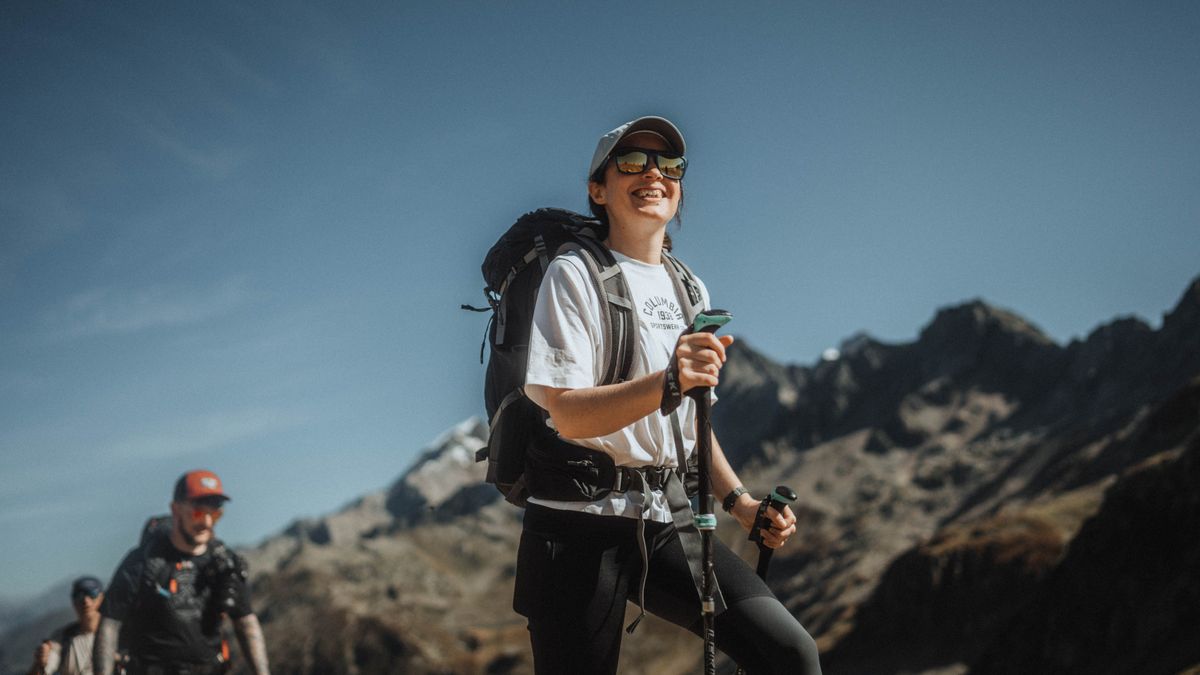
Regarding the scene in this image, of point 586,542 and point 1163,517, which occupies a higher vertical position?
point 586,542

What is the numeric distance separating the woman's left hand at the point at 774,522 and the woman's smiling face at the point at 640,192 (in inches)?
59.5

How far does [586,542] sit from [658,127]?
2116 mm

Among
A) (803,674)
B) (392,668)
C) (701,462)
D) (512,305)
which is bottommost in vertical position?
(392,668)

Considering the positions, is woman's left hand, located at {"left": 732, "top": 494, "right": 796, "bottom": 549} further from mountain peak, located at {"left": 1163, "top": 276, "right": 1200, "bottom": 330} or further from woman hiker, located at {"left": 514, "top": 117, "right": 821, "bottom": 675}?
mountain peak, located at {"left": 1163, "top": 276, "right": 1200, "bottom": 330}

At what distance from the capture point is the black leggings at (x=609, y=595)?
3934 mm

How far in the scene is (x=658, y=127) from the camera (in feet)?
15.3

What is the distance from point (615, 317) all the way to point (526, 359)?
18.3 inches

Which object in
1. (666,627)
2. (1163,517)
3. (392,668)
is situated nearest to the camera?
(1163,517)

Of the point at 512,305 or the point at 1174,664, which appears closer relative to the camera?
the point at 512,305

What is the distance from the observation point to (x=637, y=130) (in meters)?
4.65

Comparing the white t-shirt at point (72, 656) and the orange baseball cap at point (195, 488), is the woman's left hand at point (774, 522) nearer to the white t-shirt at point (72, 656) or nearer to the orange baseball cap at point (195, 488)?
the orange baseball cap at point (195, 488)

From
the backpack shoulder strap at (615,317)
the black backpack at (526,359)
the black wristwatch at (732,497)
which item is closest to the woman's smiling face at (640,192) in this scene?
the black backpack at (526,359)

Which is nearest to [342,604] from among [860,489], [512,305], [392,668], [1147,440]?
[392,668]

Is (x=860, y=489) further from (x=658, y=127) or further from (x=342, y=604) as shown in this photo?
(x=658, y=127)
